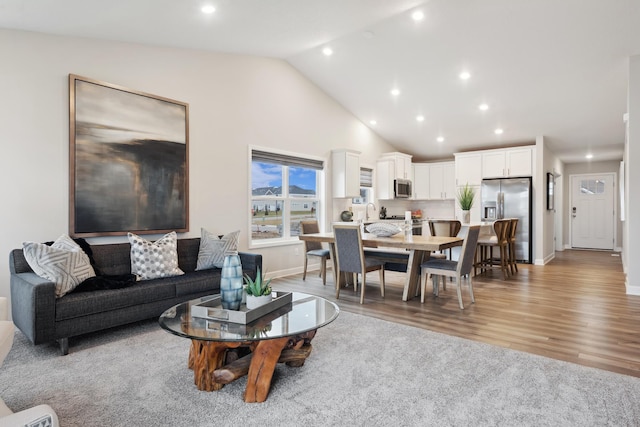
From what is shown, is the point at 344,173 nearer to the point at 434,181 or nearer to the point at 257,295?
the point at 434,181

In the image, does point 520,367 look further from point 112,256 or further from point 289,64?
point 289,64

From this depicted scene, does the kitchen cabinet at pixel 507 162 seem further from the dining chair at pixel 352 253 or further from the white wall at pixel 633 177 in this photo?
the dining chair at pixel 352 253

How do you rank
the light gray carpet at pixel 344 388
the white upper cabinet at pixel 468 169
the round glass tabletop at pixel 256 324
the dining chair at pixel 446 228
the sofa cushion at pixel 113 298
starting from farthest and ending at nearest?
the white upper cabinet at pixel 468 169 → the dining chair at pixel 446 228 → the sofa cushion at pixel 113 298 → the round glass tabletop at pixel 256 324 → the light gray carpet at pixel 344 388

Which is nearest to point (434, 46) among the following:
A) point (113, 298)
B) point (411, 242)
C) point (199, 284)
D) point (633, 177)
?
point (411, 242)

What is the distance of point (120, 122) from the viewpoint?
3947mm

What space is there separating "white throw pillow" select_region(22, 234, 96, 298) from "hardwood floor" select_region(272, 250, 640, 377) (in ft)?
8.17

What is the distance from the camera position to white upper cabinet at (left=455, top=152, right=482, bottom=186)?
26.0ft

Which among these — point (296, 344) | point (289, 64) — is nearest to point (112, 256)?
point (296, 344)

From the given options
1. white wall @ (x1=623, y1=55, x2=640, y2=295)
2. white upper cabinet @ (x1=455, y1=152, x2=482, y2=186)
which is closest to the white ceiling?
white wall @ (x1=623, y1=55, x2=640, y2=295)

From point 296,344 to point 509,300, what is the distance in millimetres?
3066

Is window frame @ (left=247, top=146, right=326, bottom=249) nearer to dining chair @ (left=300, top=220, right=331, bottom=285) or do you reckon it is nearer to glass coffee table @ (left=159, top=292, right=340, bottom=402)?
dining chair @ (left=300, top=220, right=331, bottom=285)

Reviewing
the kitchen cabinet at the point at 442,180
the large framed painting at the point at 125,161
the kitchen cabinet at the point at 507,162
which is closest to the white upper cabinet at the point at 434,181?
the kitchen cabinet at the point at 442,180

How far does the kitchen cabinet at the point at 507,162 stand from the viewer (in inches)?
289

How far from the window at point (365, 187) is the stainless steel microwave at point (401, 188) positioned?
54cm
